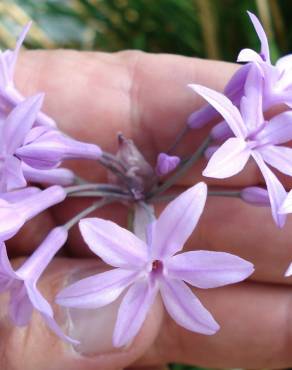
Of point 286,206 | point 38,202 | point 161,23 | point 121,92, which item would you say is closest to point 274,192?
point 286,206

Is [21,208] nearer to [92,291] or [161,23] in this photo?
[92,291]

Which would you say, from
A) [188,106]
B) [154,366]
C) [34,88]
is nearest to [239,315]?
[154,366]

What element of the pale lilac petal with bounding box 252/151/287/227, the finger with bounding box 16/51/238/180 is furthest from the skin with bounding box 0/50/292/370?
the pale lilac petal with bounding box 252/151/287/227

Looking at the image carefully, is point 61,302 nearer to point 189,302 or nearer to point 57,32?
point 189,302

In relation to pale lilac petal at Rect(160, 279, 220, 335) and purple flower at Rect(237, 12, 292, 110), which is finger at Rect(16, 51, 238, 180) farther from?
pale lilac petal at Rect(160, 279, 220, 335)

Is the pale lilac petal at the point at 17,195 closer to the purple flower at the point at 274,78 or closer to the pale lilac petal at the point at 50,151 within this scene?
the pale lilac petal at the point at 50,151

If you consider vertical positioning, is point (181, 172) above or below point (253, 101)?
below

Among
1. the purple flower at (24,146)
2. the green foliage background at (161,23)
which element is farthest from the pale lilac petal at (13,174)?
the green foliage background at (161,23)
